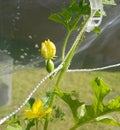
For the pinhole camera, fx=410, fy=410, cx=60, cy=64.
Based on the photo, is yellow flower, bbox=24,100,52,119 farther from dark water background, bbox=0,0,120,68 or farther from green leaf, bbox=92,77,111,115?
dark water background, bbox=0,0,120,68

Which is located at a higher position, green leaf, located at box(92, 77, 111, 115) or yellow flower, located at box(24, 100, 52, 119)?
green leaf, located at box(92, 77, 111, 115)

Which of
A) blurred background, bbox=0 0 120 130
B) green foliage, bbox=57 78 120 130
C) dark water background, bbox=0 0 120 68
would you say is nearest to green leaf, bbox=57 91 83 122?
green foliage, bbox=57 78 120 130

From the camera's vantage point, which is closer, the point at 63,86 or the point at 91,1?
the point at 91,1

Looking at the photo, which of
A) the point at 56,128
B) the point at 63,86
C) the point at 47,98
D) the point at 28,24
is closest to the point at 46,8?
the point at 28,24

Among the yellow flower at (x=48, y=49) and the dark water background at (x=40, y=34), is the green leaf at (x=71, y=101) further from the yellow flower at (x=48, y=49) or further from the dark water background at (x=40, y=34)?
the dark water background at (x=40, y=34)

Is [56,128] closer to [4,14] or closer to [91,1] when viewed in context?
[4,14]

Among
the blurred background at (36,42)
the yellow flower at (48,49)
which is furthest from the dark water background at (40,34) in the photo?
the yellow flower at (48,49)
